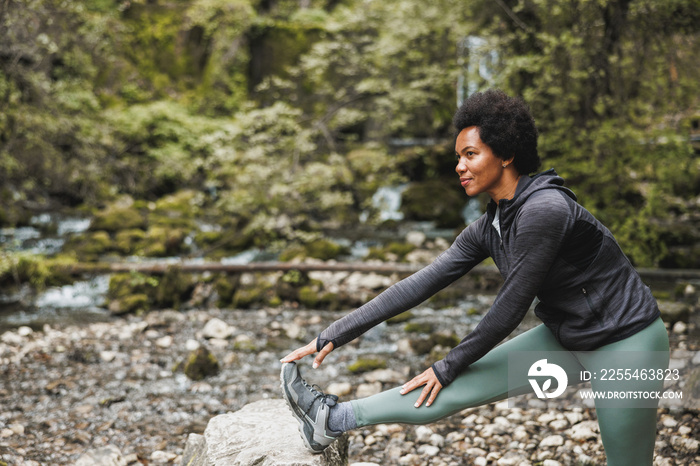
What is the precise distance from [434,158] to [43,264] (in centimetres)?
892

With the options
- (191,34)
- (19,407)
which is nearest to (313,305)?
(19,407)

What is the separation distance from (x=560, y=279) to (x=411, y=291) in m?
0.67

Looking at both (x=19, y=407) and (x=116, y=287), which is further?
(x=116, y=287)

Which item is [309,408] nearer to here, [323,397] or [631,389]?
[323,397]

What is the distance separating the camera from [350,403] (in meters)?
2.29

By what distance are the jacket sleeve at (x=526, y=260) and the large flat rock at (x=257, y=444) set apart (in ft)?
3.04

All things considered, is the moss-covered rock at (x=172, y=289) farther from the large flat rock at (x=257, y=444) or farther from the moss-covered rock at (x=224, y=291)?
the large flat rock at (x=257, y=444)

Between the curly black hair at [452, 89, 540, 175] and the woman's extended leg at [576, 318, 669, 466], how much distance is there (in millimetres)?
789

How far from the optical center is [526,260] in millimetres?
1896

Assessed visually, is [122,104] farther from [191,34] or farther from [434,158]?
[434,158]

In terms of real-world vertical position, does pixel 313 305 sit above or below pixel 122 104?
below

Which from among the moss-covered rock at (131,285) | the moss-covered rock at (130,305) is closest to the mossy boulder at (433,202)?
the moss-covered rock at (131,285)

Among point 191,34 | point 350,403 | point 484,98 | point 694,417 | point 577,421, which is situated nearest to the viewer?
point 484,98

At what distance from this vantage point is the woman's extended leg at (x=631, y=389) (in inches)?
75.9
